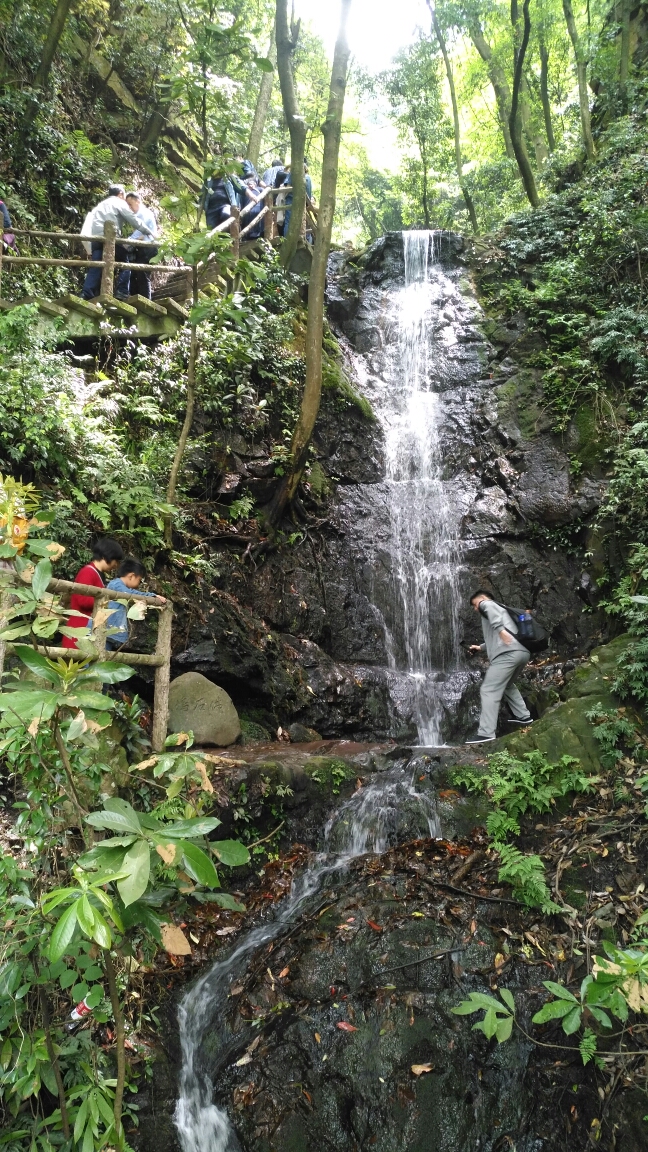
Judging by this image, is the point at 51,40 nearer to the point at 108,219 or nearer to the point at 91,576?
the point at 108,219

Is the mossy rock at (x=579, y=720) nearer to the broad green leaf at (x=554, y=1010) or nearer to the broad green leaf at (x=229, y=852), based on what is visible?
the broad green leaf at (x=554, y=1010)

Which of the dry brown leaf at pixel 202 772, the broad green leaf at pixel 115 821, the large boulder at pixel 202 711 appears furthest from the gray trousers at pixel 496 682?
the broad green leaf at pixel 115 821

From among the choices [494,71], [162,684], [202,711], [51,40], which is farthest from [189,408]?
[494,71]

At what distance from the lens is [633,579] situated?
284 inches

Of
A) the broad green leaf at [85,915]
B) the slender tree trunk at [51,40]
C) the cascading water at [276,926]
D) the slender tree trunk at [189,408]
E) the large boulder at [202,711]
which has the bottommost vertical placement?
the cascading water at [276,926]

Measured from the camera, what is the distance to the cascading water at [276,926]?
393 cm

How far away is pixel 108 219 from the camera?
9.60 metres

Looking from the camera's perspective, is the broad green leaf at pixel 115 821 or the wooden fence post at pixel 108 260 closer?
the broad green leaf at pixel 115 821

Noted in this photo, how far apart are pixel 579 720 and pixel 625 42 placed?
14080 mm

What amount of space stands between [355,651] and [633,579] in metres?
3.76

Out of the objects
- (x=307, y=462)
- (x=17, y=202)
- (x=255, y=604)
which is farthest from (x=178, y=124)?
(x=255, y=604)

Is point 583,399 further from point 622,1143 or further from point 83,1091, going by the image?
point 83,1091

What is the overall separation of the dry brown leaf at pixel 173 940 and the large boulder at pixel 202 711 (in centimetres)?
450

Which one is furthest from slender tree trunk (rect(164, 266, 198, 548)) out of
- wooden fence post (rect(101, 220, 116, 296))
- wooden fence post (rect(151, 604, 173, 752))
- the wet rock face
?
wooden fence post (rect(101, 220, 116, 296))
